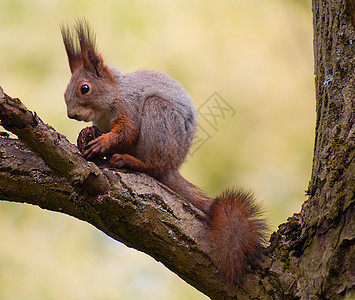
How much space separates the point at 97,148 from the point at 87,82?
2.19 ft

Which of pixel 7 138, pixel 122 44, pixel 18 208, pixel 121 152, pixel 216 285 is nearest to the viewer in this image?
pixel 216 285

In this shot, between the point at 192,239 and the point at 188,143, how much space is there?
1003 mm

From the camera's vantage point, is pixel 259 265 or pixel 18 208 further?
pixel 18 208

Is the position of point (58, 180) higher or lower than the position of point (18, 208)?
lower

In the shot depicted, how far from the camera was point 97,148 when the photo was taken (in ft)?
9.25

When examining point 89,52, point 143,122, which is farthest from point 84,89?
point 143,122

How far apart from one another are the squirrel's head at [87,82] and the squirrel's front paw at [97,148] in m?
0.40

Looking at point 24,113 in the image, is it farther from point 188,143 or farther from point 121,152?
point 188,143

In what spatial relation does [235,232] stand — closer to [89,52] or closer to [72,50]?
[89,52]

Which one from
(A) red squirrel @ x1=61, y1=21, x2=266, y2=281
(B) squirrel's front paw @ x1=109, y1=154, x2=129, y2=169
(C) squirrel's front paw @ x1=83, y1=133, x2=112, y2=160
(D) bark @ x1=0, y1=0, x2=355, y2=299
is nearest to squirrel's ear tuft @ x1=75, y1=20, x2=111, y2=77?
(A) red squirrel @ x1=61, y1=21, x2=266, y2=281

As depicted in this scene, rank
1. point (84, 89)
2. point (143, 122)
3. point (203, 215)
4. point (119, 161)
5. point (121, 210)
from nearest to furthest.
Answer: point (121, 210)
point (203, 215)
point (119, 161)
point (143, 122)
point (84, 89)

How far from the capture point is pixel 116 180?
2357 millimetres

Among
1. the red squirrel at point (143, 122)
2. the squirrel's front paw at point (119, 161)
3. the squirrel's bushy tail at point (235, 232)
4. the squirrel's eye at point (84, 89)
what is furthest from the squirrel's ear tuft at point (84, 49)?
the squirrel's bushy tail at point (235, 232)

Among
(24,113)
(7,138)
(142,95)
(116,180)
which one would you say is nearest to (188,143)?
(142,95)
